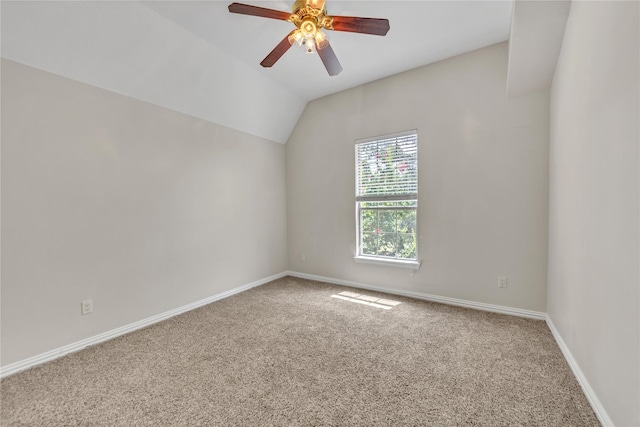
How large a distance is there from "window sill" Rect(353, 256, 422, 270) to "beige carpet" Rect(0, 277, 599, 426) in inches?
25.4

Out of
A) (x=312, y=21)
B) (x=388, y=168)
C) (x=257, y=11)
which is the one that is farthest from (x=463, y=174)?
(x=257, y=11)

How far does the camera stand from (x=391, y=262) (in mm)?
3361

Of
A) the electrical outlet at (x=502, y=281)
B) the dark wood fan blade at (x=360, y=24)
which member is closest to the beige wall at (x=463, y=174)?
the electrical outlet at (x=502, y=281)

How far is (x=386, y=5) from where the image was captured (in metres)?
2.14

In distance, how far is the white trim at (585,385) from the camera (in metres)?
1.34

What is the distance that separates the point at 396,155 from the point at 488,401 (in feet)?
8.53

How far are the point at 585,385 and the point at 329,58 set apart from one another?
9.41 feet

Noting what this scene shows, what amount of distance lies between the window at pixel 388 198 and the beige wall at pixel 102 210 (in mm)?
1741

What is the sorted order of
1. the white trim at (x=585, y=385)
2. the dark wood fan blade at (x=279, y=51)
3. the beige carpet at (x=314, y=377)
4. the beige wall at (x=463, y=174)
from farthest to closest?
the beige wall at (x=463, y=174)
the dark wood fan blade at (x=279, y=51)
the beige carpet at (x=314, y=377)
the white trim at (x=585, y=385)

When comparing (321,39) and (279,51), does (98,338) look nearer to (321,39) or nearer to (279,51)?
(279,51)

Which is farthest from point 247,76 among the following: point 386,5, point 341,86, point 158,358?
point 158,358

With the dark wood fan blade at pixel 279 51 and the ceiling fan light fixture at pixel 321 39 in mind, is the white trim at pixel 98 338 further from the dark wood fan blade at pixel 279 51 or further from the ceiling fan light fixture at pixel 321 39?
the ceiling fan light fixture at pixel 321 39

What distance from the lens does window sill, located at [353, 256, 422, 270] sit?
10.5 ft

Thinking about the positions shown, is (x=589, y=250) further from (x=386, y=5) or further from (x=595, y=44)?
(x=386, y=5)
